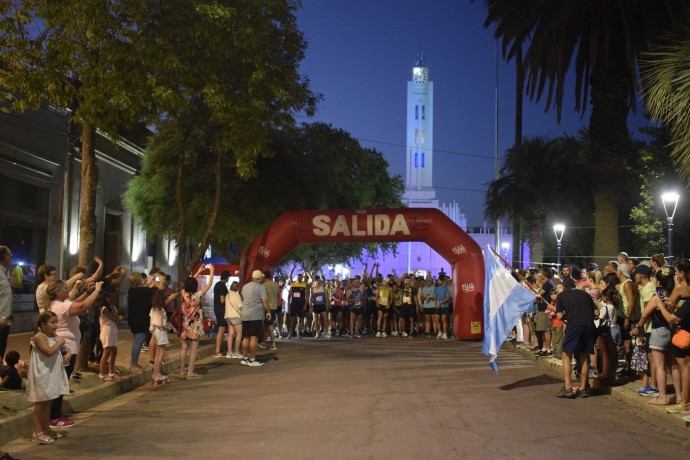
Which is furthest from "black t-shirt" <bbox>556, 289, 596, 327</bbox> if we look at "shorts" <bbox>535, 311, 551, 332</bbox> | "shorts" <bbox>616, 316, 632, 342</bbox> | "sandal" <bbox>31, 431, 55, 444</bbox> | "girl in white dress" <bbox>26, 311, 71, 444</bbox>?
"sandal" <bbox>31, 431, 55, 444</bbox>

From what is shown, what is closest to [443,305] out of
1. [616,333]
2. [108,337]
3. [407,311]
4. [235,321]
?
[407,311]

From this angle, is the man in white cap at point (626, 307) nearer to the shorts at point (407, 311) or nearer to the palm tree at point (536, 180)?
the shorts at point (407, 311)

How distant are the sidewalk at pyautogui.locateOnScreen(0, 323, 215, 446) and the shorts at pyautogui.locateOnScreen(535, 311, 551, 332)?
7.63 meters

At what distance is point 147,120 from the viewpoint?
1583cm

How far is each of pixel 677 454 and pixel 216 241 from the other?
2323 centimetres

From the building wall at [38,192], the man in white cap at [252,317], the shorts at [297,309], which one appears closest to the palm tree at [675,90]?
the man in white cap at [252,317]

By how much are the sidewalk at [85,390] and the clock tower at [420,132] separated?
106 m

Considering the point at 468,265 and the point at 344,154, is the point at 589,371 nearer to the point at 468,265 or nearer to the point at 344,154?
the point at 468,265

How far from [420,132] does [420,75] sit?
9116 millimetres

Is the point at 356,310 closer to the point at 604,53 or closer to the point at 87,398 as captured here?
the point at 604,53

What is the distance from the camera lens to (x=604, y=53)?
1895 cm

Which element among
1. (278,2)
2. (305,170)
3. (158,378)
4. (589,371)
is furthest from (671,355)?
(305,170)

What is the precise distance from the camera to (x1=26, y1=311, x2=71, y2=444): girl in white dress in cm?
812

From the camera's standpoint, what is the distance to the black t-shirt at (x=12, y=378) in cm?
986
